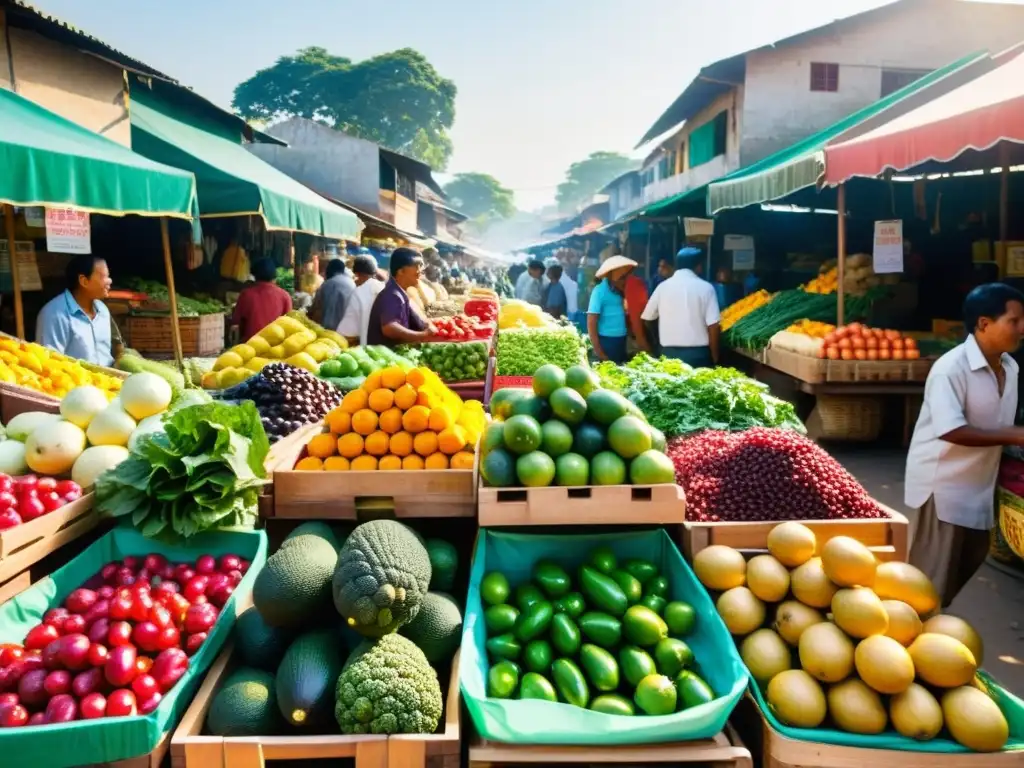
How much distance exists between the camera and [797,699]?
2043 millimetres

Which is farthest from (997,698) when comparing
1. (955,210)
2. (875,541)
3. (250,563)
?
(955,210)

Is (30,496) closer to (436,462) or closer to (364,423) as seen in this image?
(364,423)

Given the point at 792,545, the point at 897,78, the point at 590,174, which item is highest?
the point at 590,174

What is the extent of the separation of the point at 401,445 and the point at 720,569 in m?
1.36

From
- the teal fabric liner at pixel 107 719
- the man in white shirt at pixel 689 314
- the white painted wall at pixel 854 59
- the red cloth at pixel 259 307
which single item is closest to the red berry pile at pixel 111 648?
the teal fabric liner at pixel 107 719

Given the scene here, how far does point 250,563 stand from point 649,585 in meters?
1.47

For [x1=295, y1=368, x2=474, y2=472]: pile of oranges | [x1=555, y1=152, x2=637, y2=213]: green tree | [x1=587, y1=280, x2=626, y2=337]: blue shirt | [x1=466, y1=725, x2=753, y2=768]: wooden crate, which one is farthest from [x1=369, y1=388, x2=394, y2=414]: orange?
[x1=555, y1=152, x2=637, y2=213]: green tree

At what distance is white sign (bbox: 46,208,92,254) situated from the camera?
5.34 metres

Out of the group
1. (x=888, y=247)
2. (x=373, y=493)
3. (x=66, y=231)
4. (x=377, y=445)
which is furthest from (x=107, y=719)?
(x=888, y=247)

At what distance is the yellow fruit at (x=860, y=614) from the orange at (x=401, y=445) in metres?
1.70

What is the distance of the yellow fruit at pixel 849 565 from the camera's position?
2.28m

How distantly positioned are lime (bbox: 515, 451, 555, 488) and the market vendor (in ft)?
12.5

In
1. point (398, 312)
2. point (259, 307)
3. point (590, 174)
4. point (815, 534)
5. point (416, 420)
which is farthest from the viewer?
point (590, 174)

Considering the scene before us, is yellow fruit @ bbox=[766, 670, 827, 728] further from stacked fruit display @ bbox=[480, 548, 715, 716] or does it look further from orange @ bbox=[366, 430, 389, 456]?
orange @ bbox=[366, 430, 389, 456]
